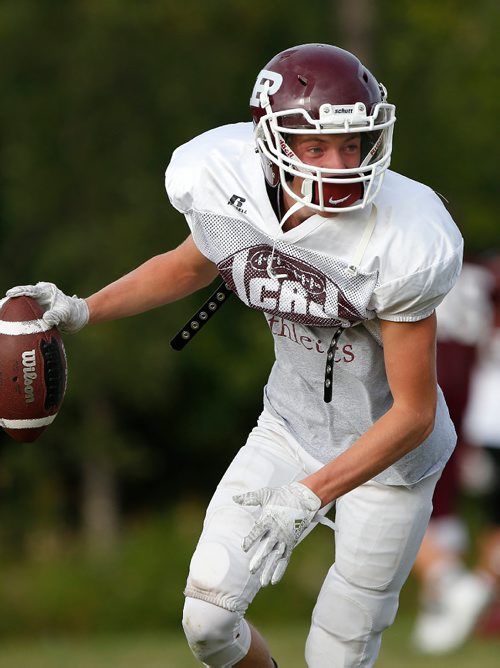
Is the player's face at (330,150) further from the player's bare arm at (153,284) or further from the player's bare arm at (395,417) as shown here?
the player's bare arm at (153,284)

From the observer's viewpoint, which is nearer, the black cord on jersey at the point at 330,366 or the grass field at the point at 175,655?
the black cord on jersey at the point at 330,366

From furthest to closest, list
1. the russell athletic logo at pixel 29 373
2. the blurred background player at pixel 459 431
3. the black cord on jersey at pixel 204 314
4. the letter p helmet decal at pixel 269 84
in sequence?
the blurred background player at pixel 459 431 < the black cord on jersey at pixel 204 314 < the russell athletic logo at pixel 29 373 < the letter p helmet decal at pixel 269 84

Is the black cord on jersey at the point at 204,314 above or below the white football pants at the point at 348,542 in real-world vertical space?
above

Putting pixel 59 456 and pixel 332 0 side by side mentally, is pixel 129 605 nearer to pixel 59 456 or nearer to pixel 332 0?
pixel 59 456

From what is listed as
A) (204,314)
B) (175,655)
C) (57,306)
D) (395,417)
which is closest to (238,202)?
(204,314)

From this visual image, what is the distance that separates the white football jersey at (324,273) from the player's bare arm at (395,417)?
0.06 m

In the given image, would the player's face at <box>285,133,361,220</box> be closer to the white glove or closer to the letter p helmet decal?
the letter p helmet decal

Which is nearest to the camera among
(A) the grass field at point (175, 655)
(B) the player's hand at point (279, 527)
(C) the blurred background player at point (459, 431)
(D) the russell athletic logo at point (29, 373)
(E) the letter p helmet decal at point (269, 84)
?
(B) the player's hand at point (279, 527)

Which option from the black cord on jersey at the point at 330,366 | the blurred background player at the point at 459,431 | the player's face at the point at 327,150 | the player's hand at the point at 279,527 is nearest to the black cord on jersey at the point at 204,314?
the black cord on jersey at the point at 330,366

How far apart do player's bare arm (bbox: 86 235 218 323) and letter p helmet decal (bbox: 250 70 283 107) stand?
0.53 m

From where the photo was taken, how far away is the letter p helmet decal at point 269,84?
3.66m

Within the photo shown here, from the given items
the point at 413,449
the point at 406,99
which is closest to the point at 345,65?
the point at 413,449

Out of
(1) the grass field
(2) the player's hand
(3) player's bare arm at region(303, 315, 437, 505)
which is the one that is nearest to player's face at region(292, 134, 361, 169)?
(3) player's bare arm at region(303, 315, 437, 505)

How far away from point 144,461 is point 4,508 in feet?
4.60
